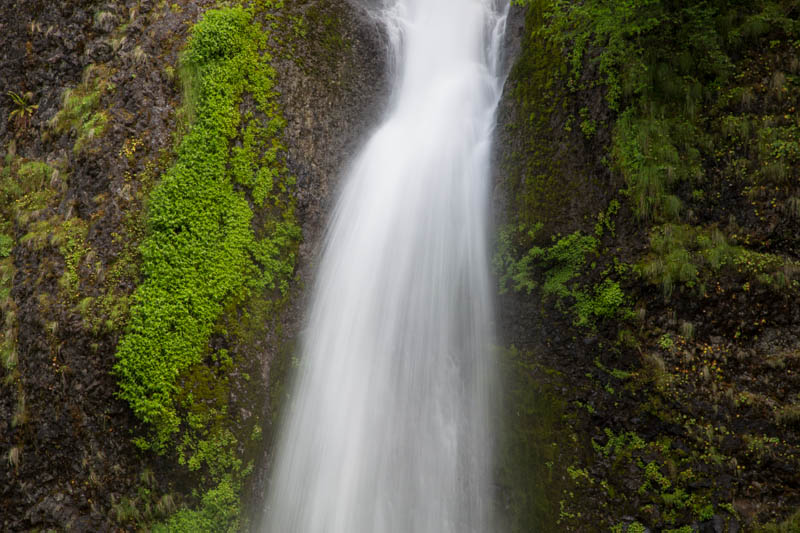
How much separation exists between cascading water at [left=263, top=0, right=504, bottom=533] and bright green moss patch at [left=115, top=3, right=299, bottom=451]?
4.16 feet

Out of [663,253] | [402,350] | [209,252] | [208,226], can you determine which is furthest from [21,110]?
[663,253]

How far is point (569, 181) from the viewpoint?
6223 millimetres

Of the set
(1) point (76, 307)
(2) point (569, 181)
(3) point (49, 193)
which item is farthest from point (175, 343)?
(2) point (569, 181)

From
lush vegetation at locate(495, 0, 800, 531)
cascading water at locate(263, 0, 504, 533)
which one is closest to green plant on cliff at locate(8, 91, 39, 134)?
cascading water at locate(263, 0, 504, 533)

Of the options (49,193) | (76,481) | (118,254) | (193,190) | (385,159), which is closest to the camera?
(76,481)

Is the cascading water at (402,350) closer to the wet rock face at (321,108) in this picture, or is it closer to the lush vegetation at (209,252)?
the wet rock face at (321,108)

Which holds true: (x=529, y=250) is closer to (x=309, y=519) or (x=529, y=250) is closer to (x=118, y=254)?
(x=309, y=519)

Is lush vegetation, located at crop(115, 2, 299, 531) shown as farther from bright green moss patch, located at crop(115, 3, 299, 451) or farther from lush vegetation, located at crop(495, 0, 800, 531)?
lush vegetation, located at crop(495, 0, 800, 531)

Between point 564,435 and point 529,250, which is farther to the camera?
point 529,250

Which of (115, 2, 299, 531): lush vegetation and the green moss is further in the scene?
the green moss

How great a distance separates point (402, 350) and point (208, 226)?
3.53m

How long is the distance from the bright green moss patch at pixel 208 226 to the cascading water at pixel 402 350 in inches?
49.9

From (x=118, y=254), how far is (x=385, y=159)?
4815 millimetres

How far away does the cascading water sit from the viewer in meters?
5.73
